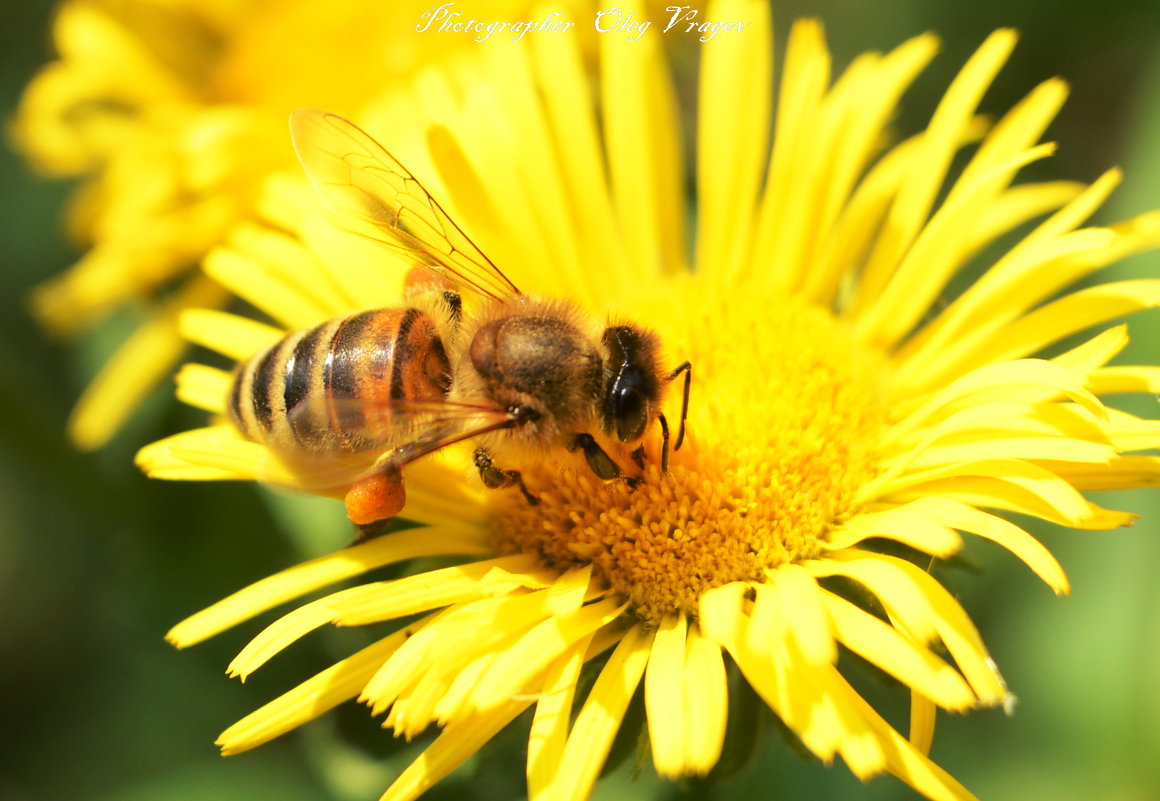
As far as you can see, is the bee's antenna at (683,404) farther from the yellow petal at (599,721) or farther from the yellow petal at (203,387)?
the yellow petal at (203,387)

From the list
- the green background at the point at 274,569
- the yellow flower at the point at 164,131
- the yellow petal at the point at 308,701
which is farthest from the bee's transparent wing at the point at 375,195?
the yellow flower at the point at 164,131

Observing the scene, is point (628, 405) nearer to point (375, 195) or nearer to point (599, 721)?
point (599, 721)

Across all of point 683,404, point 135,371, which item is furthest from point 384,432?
point 135,371

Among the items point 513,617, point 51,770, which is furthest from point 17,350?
point 513,617

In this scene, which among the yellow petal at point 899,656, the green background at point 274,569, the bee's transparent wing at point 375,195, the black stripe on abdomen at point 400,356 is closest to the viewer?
the yellow petal at point 899,656

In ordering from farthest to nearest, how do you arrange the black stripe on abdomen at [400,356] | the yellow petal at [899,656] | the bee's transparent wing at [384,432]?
1. the black stripe on abdomen at [400,356]
2. the bee's transparent wing at [384,432]
3. the yellow petal at [899,656]

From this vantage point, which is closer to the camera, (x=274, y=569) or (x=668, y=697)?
(x=668, y=697)

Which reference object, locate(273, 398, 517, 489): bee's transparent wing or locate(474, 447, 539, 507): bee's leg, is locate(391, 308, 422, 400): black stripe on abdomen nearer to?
locate(273, 398, 517, 489): bee's transparent wing
